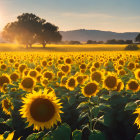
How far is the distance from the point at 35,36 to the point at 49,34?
406cm

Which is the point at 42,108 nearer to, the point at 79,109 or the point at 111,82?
the point at 79,109

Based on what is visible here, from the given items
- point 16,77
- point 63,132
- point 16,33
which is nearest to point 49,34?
point 16,33

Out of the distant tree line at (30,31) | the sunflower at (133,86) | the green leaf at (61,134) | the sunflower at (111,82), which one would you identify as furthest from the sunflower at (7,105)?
the distant tree line at (30,31)

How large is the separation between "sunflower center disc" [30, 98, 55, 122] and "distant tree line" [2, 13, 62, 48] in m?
63.3

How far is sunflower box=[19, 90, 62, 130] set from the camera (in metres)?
2.97

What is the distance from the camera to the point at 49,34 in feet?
220

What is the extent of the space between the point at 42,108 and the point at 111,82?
2.70 m

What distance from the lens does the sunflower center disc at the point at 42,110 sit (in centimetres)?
297

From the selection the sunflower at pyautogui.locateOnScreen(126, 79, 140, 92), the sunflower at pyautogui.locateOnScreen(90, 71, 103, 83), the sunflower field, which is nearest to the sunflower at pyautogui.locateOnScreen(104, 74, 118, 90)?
the sunflower field

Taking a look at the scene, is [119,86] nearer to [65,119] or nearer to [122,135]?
[122,135]

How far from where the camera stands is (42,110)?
2965mm

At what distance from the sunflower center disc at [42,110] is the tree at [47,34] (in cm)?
6411

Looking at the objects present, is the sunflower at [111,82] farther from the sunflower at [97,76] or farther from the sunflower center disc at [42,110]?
the sunflower center disc at [42,110]

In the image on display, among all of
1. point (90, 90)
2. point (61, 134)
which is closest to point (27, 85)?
point (90, 90)
